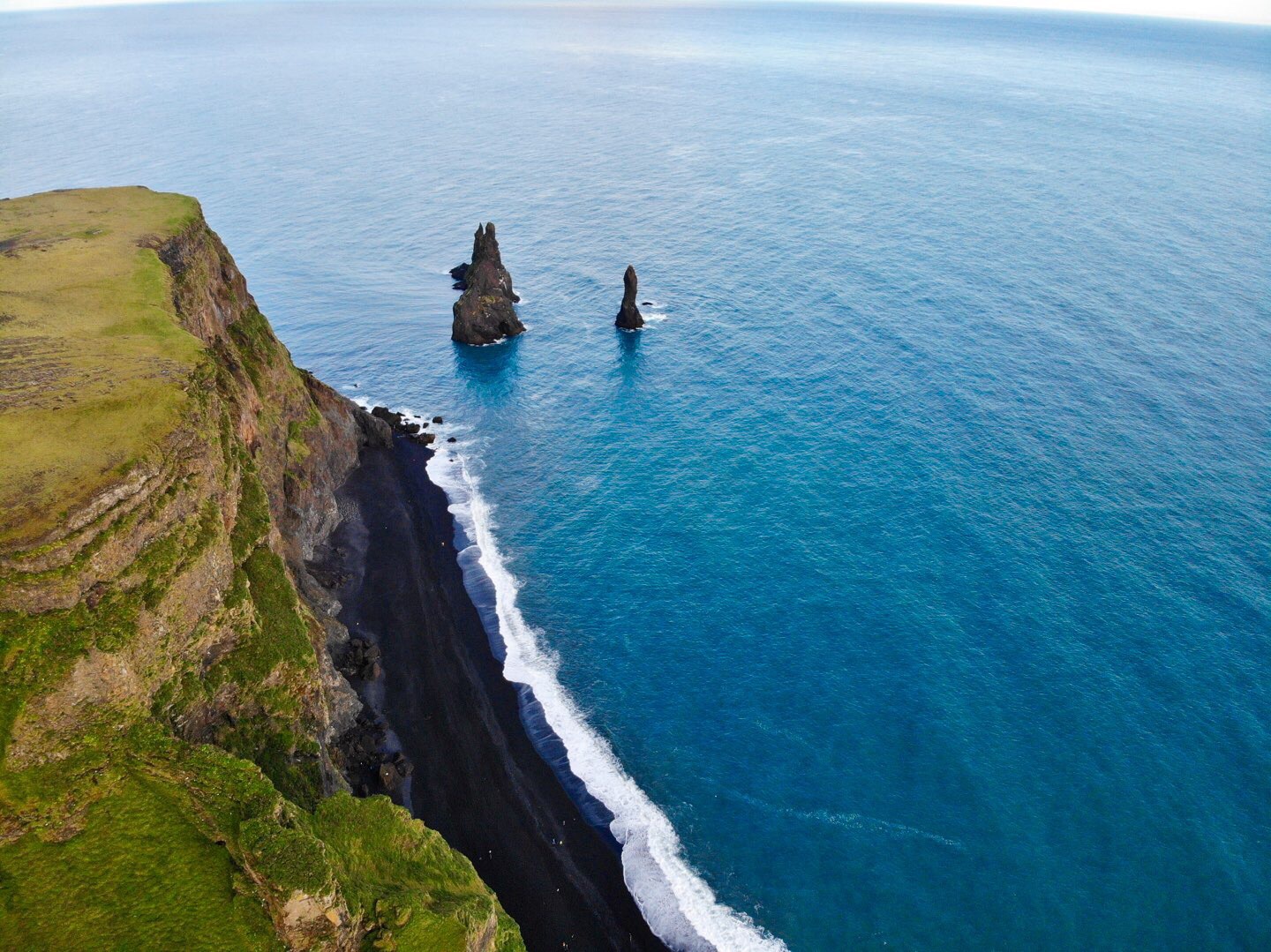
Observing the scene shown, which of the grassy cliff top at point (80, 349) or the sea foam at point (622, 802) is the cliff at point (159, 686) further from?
the sea foam at point (622, 802)

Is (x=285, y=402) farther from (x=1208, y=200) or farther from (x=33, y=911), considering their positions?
(x=1208, y=200)

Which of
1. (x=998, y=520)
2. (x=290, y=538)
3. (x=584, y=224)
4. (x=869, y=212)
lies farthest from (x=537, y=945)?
(x=869, y=212)

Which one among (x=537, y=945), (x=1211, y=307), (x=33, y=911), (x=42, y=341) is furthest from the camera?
(x=1211, y=307)

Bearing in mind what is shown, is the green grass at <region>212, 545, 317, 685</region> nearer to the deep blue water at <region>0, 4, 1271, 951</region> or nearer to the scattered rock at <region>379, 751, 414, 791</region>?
the scattered rock at <region>379, 751, 414, 791</region>

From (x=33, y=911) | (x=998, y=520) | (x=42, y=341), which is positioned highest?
(x=42, y=341)

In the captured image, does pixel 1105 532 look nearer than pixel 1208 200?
Yes

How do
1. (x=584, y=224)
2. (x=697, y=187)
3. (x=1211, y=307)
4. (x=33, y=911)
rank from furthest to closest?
(x=697, y=187) < (x=584, y=224) < (x=1211, y=307) < (x=33, y=911)

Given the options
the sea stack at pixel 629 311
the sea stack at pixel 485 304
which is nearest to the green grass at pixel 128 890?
the sea stack at pixel 485 304
